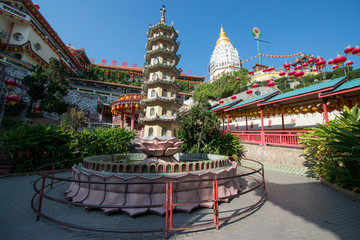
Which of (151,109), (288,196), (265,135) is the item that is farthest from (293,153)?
(151,109)

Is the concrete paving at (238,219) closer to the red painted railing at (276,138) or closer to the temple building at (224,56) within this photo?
the red painted railing at (276,138)

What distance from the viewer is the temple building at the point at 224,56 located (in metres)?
58.0

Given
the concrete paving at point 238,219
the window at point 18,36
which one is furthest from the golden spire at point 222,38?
the concrete paving at point 238,219

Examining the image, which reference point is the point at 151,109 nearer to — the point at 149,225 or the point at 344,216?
the point at 149,225

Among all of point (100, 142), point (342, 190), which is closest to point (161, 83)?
point (100, 142)

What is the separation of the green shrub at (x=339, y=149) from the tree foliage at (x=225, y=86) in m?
27.3

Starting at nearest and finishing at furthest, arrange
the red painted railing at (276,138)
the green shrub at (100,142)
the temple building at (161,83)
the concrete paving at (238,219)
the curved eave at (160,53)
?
the concrete paving at (238,219) < the temple building at (161,83) < the curved eave at (160,53) < the red painted railing at (276,138) < the green shrub at (100,142)

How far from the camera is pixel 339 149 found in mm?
5934

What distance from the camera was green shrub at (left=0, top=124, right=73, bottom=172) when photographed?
28.7ft

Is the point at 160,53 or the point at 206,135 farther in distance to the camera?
the point at 206,135

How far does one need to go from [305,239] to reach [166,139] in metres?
4.96

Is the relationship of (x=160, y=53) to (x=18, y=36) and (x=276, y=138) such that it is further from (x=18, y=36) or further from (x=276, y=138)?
(x=18, y=36)

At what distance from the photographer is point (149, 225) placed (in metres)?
3.86

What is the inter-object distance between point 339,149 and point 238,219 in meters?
5.09
